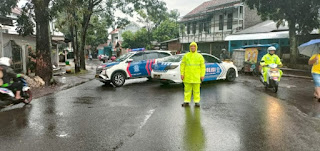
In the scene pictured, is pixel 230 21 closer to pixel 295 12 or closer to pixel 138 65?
pixel 295 12

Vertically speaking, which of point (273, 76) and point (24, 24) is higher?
point (24, 24)

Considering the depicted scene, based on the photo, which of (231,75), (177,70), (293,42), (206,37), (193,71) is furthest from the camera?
(206,37)

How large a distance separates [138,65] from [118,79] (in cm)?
120

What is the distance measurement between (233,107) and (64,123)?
14.2 ft

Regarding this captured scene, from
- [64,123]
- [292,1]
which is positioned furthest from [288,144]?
A: [292,1]

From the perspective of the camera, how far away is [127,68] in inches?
489

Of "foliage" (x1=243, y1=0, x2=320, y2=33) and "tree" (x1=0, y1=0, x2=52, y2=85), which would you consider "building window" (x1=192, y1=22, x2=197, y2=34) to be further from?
"tree" (x1=0, y1=0, x2=52, y2=85)

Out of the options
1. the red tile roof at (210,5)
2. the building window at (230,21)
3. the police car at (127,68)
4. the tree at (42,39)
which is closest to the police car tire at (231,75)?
the police car at (127,68)

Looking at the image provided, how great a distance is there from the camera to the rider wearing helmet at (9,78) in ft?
23.6

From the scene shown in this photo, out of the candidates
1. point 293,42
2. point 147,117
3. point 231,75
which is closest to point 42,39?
point 147,117

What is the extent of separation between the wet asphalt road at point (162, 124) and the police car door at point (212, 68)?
131 inches

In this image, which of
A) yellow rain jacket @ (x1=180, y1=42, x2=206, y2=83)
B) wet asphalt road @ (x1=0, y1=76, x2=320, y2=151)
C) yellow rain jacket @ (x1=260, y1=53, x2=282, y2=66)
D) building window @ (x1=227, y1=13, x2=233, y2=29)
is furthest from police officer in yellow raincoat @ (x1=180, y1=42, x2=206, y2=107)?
building window @ (x1=227, y1=13, x2=233, y2=29)

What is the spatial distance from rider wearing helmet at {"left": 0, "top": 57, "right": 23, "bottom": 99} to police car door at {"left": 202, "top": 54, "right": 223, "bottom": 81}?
743 centimetres

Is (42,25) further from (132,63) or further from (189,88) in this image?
(189,88)
